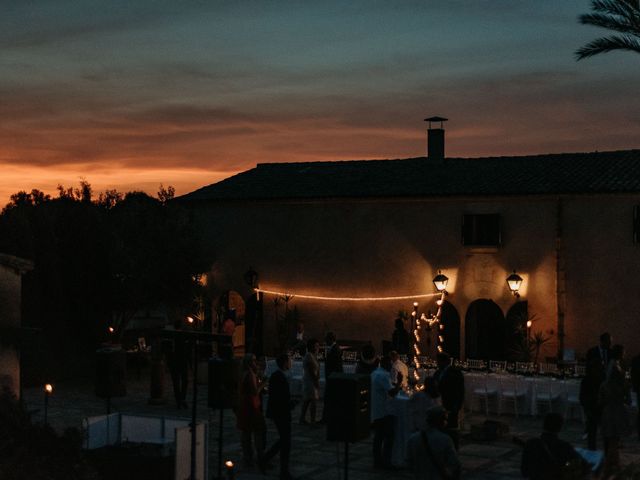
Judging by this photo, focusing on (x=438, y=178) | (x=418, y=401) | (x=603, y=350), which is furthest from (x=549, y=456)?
(x=438, y=178)

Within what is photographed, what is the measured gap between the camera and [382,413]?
15.5 metres

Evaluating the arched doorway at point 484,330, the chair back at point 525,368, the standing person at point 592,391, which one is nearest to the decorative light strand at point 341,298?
the arched doorway at point 484,330

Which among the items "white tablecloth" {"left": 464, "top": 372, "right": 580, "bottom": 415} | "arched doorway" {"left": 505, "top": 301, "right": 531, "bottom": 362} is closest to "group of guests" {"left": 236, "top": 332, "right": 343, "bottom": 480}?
"white tablecloth" {"left": 464, "top": 372, "right": 580, "bottom": 415}

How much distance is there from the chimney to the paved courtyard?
12.3 metres

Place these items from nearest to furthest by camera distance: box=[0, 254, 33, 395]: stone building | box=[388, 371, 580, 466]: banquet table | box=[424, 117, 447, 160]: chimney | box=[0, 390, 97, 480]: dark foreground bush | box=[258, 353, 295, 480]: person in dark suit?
box=[0, 390, 97, 480]: dark foreground bush
box=[258, 353, 295, 480]: person in dark suit
box=[0, 254, 33, 395]: stone building
box=[388, 371, 580, 466]: banquet table
box=[424, 117, 447, 160]: chimney

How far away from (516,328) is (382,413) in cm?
1302

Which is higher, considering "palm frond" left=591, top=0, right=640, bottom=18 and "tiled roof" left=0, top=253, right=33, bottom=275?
"palm frond" left=591, top=0, right=640, bottom=18

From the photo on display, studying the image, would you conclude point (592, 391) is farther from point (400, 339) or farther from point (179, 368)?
point (400, 339)

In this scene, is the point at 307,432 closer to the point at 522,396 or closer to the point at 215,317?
the point at 522,396

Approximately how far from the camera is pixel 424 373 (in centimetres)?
2167

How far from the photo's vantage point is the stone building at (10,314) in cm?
1830

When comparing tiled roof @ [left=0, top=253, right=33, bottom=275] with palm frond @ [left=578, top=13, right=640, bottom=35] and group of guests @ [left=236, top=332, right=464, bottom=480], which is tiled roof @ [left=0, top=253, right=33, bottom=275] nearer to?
group of guests @ [left=236, top=332, right=464, bottom=480]

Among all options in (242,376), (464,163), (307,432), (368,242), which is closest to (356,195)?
(368,242)

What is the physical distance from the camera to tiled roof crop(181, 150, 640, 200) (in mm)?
28125
